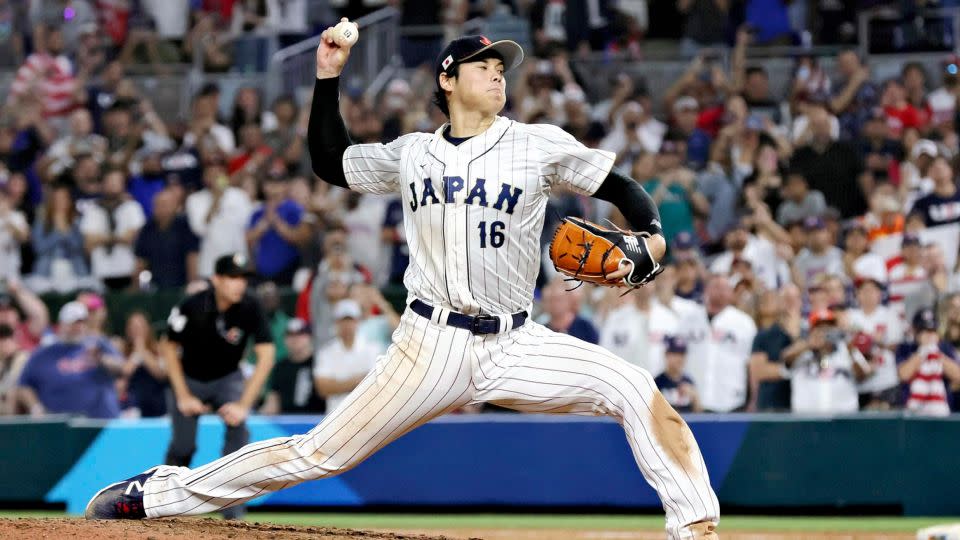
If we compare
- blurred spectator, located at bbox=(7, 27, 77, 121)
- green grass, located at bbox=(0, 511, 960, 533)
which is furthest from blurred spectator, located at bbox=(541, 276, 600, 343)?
blurred spectator, located at bbox=(7, 27, 77, 121)

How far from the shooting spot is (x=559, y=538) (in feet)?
30.0

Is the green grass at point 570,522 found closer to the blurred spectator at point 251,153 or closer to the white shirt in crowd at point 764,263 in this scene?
the white shirt in crowd at point 764,263

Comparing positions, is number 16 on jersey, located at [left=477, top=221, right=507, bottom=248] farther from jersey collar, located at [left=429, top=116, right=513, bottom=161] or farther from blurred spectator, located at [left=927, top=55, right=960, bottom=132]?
blurred spectator, located at [left=927, top=55, right=960, bottom=132]

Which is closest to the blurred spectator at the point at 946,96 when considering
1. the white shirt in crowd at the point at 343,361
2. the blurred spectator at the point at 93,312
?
the white shirt in crowd at the point at 343,361

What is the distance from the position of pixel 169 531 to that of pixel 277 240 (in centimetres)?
765

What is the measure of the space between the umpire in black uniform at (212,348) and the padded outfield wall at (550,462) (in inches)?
47.7

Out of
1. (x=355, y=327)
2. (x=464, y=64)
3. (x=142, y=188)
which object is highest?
(x=464, y=64)

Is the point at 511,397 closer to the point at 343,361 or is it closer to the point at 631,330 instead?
the point at 631,330

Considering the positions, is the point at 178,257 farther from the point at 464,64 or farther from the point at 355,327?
the point at 464,64

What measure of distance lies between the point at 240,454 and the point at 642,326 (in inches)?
233

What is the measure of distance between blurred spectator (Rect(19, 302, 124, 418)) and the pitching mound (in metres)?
5.63

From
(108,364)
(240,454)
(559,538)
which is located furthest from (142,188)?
(240,454)

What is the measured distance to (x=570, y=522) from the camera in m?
10.1

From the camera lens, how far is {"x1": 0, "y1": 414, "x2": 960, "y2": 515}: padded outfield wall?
10039mm
